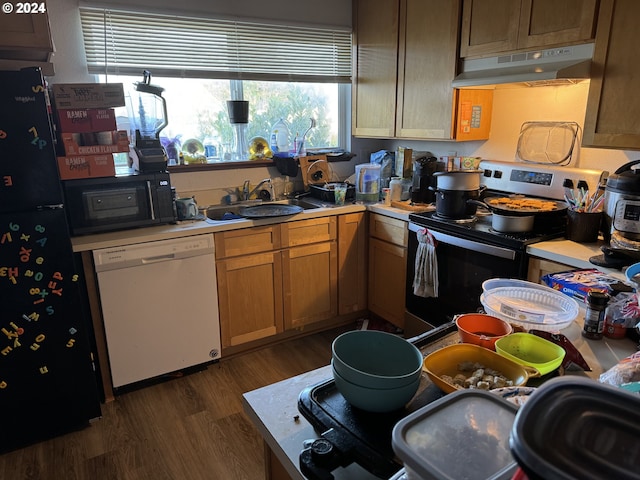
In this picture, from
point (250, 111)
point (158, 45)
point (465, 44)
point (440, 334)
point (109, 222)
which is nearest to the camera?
point (440, 334)

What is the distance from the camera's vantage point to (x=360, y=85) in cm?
345

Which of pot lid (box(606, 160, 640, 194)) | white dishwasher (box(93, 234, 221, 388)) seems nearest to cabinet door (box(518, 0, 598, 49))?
pot lid (box(606, 160, 640, 194))

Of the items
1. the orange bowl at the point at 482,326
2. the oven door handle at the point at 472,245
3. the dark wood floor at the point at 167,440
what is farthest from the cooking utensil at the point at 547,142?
the dark wood floor at the point at 167,440

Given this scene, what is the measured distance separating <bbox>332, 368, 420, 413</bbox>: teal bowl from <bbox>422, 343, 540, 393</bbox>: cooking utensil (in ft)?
0.34

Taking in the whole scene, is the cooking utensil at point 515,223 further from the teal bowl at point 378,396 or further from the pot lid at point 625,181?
the teal bowl at point 378,396

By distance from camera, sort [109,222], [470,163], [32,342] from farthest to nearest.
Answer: [470,163] → [109,222] → [32,342]

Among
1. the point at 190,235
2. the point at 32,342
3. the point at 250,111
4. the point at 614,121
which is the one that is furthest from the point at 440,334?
the point at 250,111

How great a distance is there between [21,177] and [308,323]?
187cm

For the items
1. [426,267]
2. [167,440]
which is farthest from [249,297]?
[426,267]

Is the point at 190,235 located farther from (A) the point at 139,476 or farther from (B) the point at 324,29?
(B) the point at 324,29

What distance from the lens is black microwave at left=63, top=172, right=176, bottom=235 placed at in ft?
7.72

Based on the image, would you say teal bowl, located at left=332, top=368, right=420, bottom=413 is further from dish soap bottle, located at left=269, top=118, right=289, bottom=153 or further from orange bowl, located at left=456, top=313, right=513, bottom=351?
dish soap bottle, located at left=269, top=118, right=289, bottom=153

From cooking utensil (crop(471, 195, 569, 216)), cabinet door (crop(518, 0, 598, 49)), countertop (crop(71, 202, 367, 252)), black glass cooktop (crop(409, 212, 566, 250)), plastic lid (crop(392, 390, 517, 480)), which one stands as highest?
cabinet door (crop(518, 0, 598, 49))

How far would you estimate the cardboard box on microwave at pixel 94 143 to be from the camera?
7.49ft
